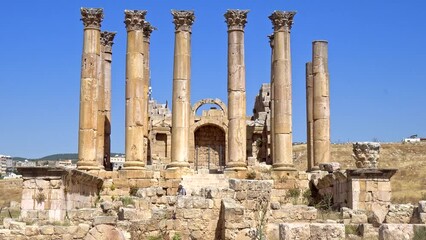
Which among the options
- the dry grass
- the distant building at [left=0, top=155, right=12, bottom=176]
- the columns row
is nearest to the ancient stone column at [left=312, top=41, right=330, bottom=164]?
the dry grass

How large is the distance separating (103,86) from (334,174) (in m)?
15.1

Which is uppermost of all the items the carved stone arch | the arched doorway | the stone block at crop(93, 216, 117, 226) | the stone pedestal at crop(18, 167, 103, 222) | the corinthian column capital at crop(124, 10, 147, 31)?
the corinthian column capital at crop(124, 10, 147, 31)

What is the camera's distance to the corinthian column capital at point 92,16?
35188 mm

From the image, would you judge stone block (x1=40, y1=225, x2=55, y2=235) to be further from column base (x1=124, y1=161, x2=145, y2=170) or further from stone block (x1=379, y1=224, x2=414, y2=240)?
column base (x1=124, y1=161, x2=145, y2=170)

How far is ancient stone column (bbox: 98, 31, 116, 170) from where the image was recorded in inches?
1560

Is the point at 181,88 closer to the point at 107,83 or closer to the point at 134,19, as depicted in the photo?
the point at 134,19

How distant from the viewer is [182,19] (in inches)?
1411

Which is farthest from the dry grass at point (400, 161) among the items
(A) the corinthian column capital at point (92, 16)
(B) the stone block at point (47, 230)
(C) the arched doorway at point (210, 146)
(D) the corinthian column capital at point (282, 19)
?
(B) the stone block at point (47, 230)

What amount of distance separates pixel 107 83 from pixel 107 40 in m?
2.56

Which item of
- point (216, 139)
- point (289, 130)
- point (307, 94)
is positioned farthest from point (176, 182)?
point (216, 139)

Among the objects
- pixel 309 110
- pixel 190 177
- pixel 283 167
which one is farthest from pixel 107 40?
pixel 283 167

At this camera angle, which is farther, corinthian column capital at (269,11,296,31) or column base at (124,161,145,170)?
corinthian column capital at (269,11,296,31)

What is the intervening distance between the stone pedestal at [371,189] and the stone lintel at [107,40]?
1929 centimetres

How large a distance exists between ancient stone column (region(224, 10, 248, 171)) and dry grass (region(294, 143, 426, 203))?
1376 centimetres
